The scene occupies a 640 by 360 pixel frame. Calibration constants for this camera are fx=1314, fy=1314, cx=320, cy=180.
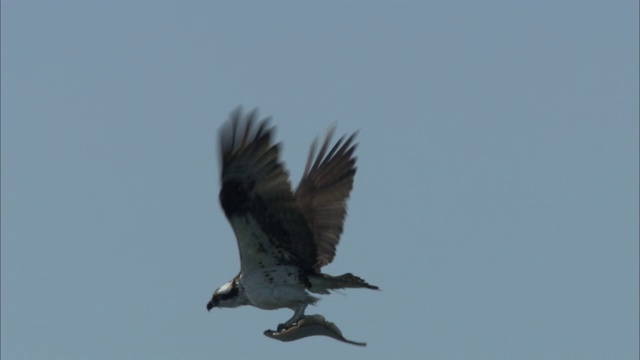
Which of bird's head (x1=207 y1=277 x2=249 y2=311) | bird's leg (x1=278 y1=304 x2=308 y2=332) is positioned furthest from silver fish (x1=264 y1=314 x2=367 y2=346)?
bird's head (x1=207 y1=277 x2=249 y2=311)

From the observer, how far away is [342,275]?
60.8ft

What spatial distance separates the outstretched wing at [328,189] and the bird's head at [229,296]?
2.07 metres

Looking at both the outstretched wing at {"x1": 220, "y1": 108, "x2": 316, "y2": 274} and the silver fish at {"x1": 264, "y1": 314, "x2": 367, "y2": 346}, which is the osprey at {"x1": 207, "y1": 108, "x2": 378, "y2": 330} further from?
the silver fish at {"x1": 264, "y1": 314, "x2": 367, "y2": 346}

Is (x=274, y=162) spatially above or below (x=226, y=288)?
above

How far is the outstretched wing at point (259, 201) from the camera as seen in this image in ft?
56.2

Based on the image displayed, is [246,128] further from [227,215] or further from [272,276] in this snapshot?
[272,276]

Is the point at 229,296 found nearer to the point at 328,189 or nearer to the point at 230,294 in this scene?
the point at 230,294

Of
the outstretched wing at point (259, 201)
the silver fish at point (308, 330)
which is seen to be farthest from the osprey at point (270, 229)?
the silver fish at point (308, 330)

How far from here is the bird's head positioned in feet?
62.7

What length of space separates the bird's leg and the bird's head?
917 millimetres

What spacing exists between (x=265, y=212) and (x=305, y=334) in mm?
1776

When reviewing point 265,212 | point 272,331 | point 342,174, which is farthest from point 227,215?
point 342,174

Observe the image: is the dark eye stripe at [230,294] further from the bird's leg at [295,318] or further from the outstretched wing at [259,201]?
the bird's leg at [295,318]

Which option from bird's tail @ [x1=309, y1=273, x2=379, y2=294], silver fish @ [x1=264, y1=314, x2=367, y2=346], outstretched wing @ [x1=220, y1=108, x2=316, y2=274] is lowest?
silver fish @ [x1=264, y1=314, x2=367, y2=346]
